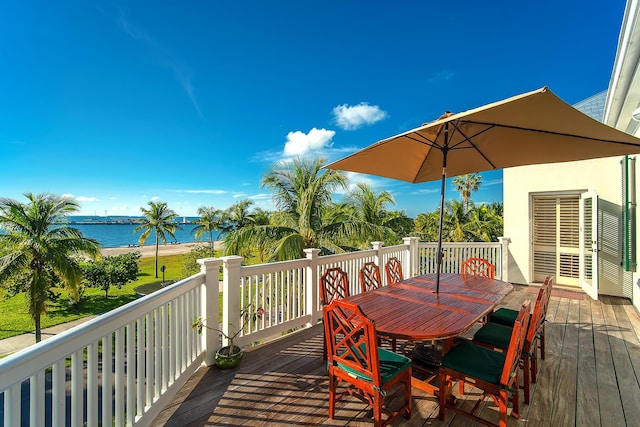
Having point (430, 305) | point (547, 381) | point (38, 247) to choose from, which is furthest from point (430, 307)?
point (38, 247)

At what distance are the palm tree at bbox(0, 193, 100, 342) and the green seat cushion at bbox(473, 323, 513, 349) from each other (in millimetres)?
Result: 14773

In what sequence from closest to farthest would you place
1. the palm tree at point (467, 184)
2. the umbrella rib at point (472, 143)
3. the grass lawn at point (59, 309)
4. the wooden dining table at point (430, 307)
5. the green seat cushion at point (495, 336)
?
the wooden dining table at point (430, 307) → the green seat cushion at point (495, 336) → the umbrella rib at point (472, 143) → the grass lawn at point (59, 309) → the palm tree at point (467, 184)

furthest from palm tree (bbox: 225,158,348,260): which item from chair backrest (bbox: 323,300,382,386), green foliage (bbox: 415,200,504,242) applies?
green foliage (bbox: 415,200,504,242)

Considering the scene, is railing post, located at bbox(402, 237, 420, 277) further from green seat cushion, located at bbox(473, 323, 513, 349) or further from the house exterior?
Answer: green seat cushion, located at bbox(473, 323, 513, 349)

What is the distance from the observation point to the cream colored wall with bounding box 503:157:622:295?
550 centimetres

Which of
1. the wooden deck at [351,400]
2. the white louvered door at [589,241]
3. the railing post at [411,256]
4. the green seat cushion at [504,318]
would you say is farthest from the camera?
the railing post at [411,256]

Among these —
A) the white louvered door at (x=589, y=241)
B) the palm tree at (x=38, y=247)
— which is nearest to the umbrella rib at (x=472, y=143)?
the white louvered door at (x=589, y=241)

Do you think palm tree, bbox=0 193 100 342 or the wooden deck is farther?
palm tree, bbox=0 193 100 342

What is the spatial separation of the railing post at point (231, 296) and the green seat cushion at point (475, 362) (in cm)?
209

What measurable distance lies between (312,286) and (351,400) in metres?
1.75

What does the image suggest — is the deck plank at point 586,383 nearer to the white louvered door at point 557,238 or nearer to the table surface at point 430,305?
the table surface at point 430,305

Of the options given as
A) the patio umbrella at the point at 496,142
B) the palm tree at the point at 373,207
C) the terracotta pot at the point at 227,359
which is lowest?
the terracotta pot at the point at 227,359

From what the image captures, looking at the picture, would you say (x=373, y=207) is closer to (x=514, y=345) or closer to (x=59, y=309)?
(x=514, y=345)

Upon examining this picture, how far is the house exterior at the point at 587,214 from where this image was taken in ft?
15.1
